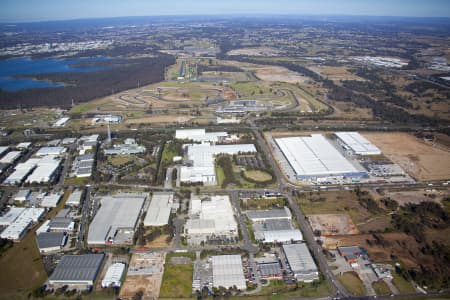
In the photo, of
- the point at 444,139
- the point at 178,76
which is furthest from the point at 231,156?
the point at 178,76

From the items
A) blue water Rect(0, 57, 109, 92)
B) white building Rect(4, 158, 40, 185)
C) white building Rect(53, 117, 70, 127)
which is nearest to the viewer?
white building Rect(4, 158, 40, 185)

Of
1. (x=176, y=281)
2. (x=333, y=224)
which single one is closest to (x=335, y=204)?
(x=333, y=224)

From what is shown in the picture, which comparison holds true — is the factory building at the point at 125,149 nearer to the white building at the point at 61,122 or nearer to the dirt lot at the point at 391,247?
the white building at the point at 61,122

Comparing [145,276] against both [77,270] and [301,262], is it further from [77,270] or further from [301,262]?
[301,262]

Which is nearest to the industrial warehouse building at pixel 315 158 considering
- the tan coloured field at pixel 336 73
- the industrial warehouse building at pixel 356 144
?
the industrial warehouse building at pixel 356 144

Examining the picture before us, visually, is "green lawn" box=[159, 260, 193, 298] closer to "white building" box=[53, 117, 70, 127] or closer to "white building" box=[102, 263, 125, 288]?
"white building" box=[102, 263, 125, 288]

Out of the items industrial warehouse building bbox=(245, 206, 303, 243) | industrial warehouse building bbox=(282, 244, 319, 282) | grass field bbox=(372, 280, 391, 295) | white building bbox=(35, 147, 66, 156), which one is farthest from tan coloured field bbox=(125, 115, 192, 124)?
→ grass field bbox=(372, 280, 391, 295)
